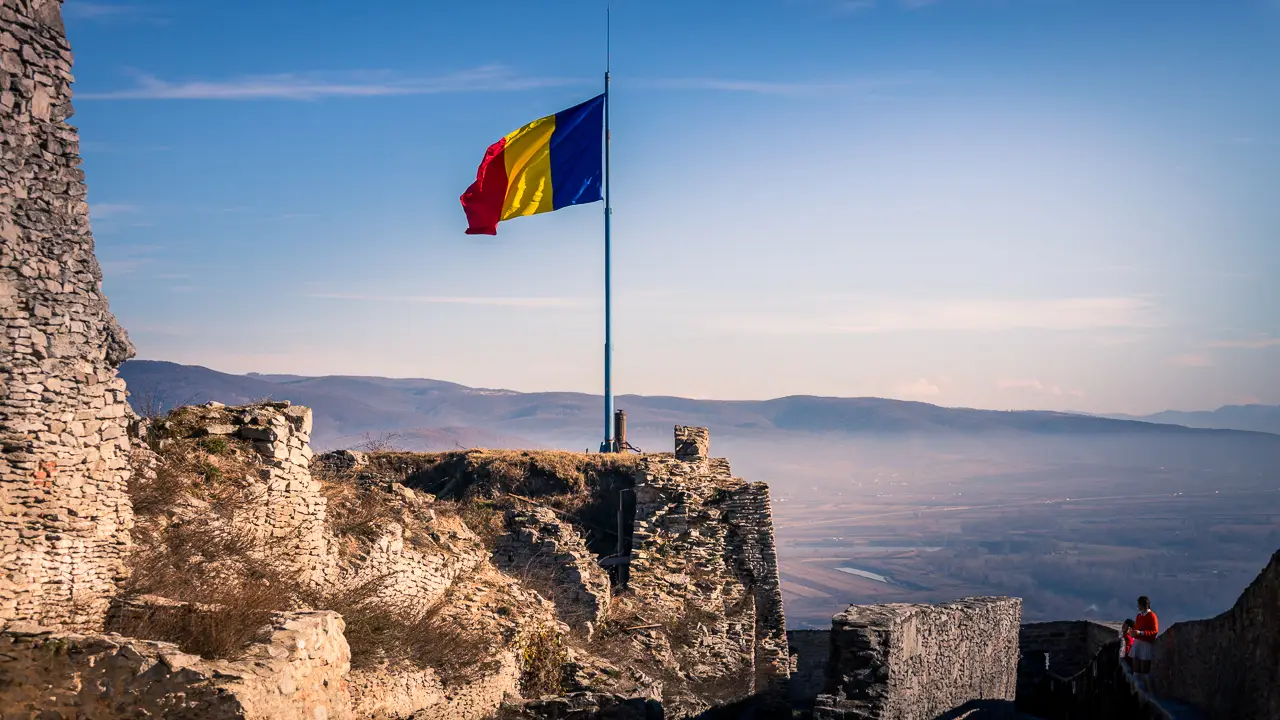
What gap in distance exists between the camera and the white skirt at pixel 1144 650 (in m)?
15.8

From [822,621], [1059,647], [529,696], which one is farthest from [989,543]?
[529,696]

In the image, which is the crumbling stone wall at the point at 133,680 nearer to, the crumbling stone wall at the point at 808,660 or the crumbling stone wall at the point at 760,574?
the crumbling stone wall at the point at 760,574

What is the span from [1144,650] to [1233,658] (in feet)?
12.9

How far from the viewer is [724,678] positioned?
67.7 ft

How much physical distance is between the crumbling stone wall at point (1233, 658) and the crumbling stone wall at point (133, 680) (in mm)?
8250

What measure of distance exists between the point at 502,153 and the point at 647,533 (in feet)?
25.7

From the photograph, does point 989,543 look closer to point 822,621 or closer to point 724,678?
point 822,621

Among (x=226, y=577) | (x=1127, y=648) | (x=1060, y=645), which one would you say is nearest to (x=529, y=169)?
(x=1127, y=648)

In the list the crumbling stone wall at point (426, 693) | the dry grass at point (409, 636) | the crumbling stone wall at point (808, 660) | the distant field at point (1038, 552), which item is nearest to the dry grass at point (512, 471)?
the dry grass at point (409, 636)

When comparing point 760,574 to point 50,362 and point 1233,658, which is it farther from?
point 50,362

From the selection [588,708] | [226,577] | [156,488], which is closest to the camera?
[226,577]

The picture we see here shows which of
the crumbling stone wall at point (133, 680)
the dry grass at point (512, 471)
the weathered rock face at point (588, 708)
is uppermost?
the dry grass at point (512, 471)

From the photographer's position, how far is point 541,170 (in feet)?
79.3

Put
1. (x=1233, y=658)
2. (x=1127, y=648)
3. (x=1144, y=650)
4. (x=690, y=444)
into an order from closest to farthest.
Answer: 1. (x=1233, y=658)
2. (x=1144, y=650)
3. (x=1127, y=648)
4. (x=690, y=444)
